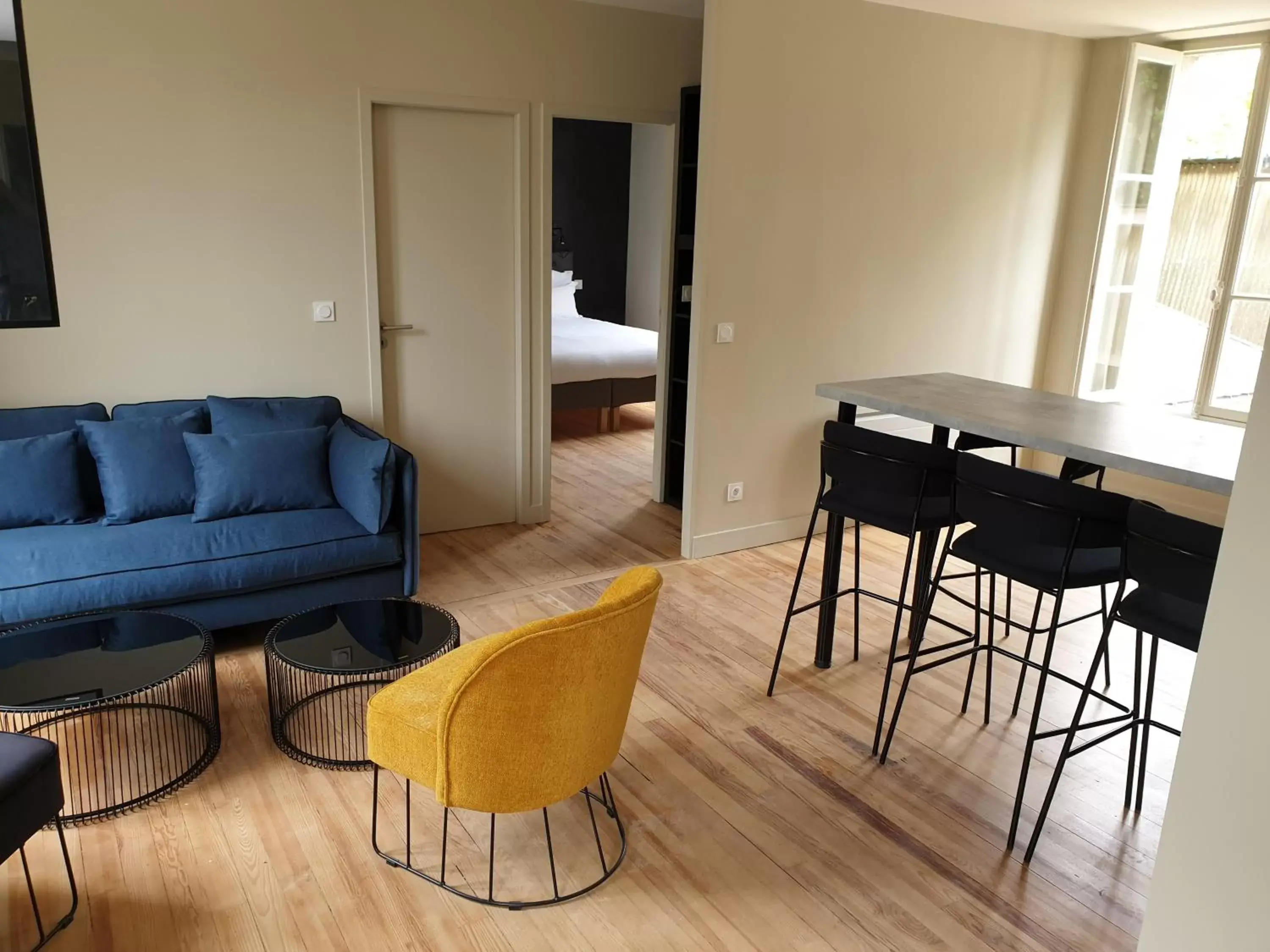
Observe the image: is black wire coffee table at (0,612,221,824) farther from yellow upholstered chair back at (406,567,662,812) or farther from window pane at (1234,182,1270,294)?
window pane at (1234,182,1270,294)

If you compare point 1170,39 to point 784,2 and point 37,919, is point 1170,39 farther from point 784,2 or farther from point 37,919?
point 37,919

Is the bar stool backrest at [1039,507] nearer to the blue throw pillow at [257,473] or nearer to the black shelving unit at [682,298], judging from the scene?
the black shelving unit at [682,298]

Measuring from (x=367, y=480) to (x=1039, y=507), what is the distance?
2.38 meters

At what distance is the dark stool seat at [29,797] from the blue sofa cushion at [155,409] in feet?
6.49

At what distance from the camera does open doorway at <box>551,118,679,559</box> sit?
5410 millimetres

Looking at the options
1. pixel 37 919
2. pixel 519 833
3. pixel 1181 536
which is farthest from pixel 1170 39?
pixel 37 919

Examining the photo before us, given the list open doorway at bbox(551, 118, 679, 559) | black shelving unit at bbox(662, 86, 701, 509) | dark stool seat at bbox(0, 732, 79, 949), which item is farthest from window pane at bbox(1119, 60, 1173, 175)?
dark stool seat at bbox(0, 732, 79, 949)

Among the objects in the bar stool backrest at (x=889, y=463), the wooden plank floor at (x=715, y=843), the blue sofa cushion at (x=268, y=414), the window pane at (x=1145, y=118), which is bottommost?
the wooden plank floor at (x=715, y=843)

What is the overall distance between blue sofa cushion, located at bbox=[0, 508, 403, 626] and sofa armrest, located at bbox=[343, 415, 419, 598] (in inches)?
1.8

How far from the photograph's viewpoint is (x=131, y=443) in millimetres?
3586

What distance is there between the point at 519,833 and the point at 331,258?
2.73 m

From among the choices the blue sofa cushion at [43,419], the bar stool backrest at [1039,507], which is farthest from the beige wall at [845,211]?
the blue sofa cushion at [43,419]

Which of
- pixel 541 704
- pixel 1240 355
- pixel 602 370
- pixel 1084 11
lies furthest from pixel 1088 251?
pixel 541 704

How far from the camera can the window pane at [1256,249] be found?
498 cm
